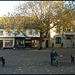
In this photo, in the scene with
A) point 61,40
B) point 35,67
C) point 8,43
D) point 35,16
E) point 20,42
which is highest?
point 35,16

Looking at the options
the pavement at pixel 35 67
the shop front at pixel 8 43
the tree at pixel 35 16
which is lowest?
the pavement at pixel 35 67

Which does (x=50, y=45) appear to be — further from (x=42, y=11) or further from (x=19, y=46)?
(x=42, y=11)

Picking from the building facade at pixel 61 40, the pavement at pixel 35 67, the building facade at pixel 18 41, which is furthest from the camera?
the building facade at pixel 61 40

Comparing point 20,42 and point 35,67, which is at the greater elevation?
point 20,42

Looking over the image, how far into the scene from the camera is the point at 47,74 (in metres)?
7.37

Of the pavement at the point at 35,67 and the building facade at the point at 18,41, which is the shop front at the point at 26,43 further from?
the pavement at the point at 35,67

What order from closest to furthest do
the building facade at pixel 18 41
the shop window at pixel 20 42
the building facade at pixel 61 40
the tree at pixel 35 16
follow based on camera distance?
the tree at pixel 35 16 < the building facade at pixel 18 41 < the shop window at pixel 20 42 < the building facade at pixel 61 40

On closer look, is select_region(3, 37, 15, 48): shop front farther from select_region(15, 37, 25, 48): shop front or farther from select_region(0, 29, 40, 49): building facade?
select_region(15, 37, 25, 48): shop front

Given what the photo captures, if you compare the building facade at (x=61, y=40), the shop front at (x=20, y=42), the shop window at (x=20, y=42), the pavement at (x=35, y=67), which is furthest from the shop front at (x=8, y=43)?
the pavement at (x=35, y=67)

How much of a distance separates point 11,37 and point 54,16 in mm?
20078

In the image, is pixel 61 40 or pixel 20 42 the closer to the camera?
pixel 20 42

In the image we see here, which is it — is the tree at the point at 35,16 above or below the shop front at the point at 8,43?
above

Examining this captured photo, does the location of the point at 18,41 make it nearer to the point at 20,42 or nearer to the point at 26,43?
the point at 20,42

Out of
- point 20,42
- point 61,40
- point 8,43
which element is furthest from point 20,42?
point 61,40
